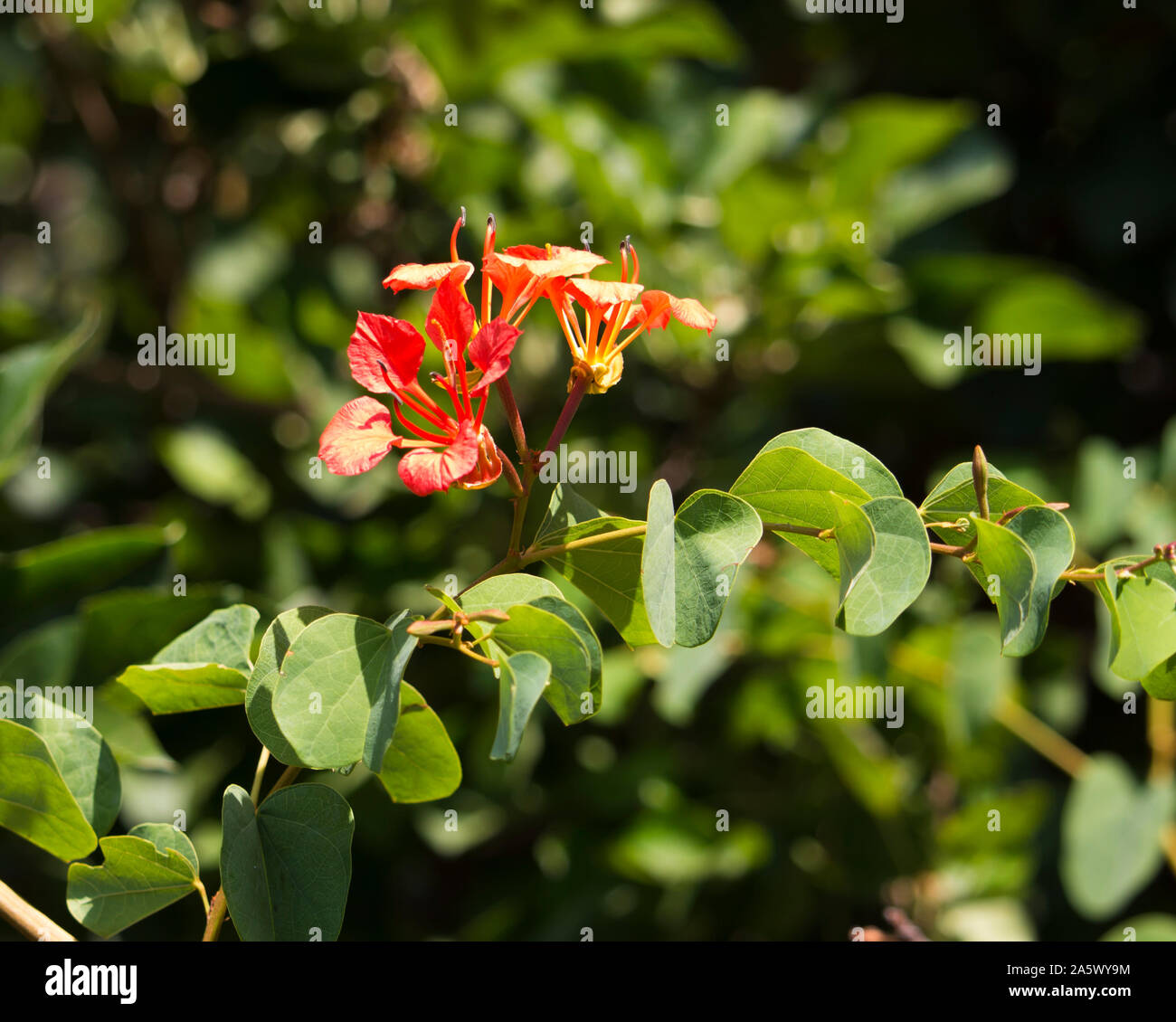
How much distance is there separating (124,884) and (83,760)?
110mm

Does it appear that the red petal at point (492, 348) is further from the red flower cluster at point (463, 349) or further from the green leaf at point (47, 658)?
the green leaf at point (47, 658)

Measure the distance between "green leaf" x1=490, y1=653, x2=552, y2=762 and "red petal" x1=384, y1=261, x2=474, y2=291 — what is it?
20cm

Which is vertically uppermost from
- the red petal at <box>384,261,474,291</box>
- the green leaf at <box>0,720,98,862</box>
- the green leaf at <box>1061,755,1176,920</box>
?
the red petal at <box>384,261,474,291</box>

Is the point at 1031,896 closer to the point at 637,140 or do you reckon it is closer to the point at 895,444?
the point at 895,444

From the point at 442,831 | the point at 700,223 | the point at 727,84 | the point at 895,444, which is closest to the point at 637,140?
the point at 700,223

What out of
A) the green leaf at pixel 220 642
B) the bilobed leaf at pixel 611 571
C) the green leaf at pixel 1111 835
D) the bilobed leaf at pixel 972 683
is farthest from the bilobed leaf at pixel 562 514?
the green leaf at pixel 1111 835

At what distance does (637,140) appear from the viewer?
1.40 m

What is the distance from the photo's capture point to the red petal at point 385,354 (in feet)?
1.86

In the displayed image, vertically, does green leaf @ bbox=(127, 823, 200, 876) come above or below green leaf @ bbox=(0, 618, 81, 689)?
below

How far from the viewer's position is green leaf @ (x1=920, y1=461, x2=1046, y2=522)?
0.60 metres

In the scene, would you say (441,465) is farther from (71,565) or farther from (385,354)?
(71,565)

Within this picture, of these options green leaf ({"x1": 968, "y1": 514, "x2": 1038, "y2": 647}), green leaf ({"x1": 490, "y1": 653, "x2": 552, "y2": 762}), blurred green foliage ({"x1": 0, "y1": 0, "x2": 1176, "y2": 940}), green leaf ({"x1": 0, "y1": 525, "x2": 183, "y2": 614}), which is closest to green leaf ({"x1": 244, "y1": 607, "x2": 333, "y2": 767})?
green leaf ({"x1": 490, "y1": 653, "x2": 552, "y2": 762})

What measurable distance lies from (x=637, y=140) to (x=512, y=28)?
22 centimetres

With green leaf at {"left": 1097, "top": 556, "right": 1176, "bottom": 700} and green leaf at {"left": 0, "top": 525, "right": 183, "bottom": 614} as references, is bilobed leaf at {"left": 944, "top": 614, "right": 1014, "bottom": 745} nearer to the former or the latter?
green leaf at {"left": 1097, "top": 556, "right": 1176, "bottom": 700}
